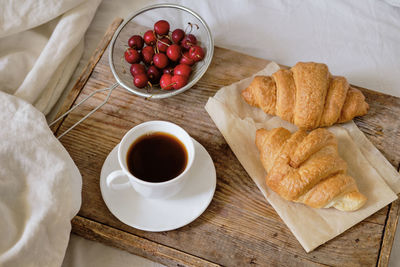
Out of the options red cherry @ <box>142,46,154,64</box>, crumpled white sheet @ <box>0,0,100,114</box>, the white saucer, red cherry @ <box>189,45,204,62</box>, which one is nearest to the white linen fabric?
the white saucer

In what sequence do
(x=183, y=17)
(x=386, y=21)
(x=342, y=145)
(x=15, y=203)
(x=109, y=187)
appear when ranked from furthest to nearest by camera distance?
(x=386, y=21) → (x=183, y=17) → (x=342, y=145) → (x=109, y=187) → (x=15, y=203)

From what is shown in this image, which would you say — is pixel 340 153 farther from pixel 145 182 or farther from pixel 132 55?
pixel 132 55

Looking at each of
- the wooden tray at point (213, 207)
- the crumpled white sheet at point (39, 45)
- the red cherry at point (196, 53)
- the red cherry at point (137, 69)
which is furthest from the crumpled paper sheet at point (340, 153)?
the crumpled white sheet at point (39, 45)

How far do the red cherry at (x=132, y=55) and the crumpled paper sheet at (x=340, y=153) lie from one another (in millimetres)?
278

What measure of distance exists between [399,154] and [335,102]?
251mm

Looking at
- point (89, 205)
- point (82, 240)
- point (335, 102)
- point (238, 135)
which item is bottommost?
point (82, 240)

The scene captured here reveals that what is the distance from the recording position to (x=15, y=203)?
1.01m

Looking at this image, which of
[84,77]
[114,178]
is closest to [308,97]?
[114,178]

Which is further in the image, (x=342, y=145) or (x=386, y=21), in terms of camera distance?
(x=386, y=21)

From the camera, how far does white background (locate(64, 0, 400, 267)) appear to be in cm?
157

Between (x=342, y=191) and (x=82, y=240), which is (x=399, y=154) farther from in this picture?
(x=82, y=240)

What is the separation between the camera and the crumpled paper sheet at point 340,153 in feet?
3.60

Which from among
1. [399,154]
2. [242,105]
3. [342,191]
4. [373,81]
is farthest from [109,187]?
[373,81]

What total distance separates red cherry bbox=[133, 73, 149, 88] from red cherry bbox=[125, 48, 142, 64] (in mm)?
73
